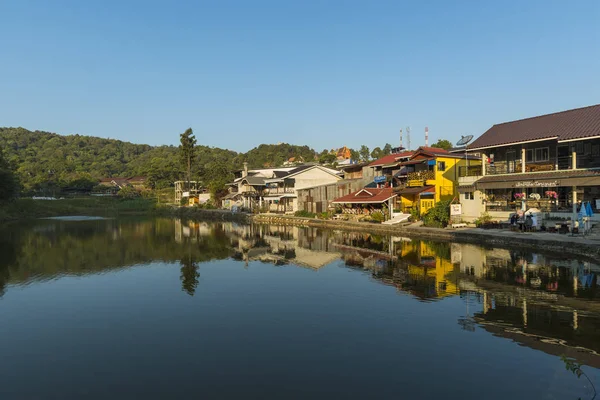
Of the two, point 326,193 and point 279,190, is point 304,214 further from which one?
point 279,190

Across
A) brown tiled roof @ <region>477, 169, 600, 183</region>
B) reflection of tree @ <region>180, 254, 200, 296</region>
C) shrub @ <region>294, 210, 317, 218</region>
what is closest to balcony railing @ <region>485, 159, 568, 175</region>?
brown tiled roof @ <region>477, 169, 600, 183</region>

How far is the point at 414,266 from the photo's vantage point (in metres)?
17.7

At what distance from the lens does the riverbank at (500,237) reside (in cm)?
1852

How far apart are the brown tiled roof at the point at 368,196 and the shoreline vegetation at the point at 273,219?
2.95 meters

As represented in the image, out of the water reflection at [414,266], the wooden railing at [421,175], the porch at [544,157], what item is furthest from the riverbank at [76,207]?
the porch at [544,157]

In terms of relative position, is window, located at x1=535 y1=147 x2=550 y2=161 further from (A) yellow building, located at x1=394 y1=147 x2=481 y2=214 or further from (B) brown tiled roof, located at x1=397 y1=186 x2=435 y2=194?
(B) brown tiled roof, located at x1=397 y1=186 x2=435 y2=194

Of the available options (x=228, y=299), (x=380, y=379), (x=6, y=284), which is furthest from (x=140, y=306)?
(x=380, y=379)

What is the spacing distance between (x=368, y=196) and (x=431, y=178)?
7049 millimetres

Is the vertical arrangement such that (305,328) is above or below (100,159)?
below

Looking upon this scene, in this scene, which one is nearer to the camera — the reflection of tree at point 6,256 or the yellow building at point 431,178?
the reflection of tree at point 6,256

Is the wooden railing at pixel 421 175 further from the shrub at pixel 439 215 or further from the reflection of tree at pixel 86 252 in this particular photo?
the reflection of tree at pixel 86 252

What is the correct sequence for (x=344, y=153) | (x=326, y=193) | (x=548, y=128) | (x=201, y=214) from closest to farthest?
(x=548, y=128), (x=326, y=193), (x=201, y=214), (x=344, y=153)

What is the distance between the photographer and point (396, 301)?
40.6ft

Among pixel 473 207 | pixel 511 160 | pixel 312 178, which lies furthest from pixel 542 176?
pixel 312 178
